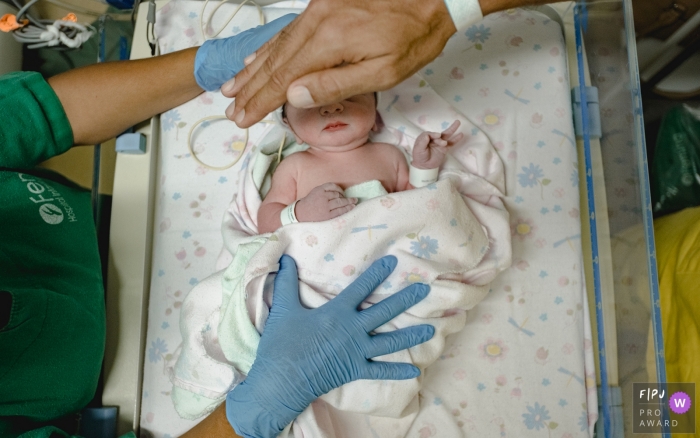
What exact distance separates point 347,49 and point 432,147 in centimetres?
36

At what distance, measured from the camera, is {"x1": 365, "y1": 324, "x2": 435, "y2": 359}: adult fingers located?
41.9 inches

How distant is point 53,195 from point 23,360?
1.32 feet

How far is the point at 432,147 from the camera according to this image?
47.6 inches

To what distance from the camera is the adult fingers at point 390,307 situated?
1.07m

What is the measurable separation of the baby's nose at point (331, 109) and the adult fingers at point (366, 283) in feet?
1.21

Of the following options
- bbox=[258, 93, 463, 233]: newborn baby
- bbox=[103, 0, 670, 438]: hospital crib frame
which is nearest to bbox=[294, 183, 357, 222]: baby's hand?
bbox=[258, 93, 463, 233]: newborn baby

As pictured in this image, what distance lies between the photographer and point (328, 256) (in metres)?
1.14

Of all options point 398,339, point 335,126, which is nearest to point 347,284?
point 398,339

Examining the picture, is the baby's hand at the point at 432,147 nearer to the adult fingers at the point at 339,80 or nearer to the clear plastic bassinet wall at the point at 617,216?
the adult fingers at the point at 339,80

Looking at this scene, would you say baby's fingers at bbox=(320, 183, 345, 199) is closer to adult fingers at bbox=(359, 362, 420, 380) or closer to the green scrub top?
adult fingers at bbox=(359, 362, 420, 380)

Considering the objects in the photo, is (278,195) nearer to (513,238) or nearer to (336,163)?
(336,163)

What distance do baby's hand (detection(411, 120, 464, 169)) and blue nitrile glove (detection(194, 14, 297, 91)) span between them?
466 millimetres

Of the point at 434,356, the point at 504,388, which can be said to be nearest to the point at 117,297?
the point at 434,356

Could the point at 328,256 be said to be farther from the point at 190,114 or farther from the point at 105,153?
the point at 105,153
